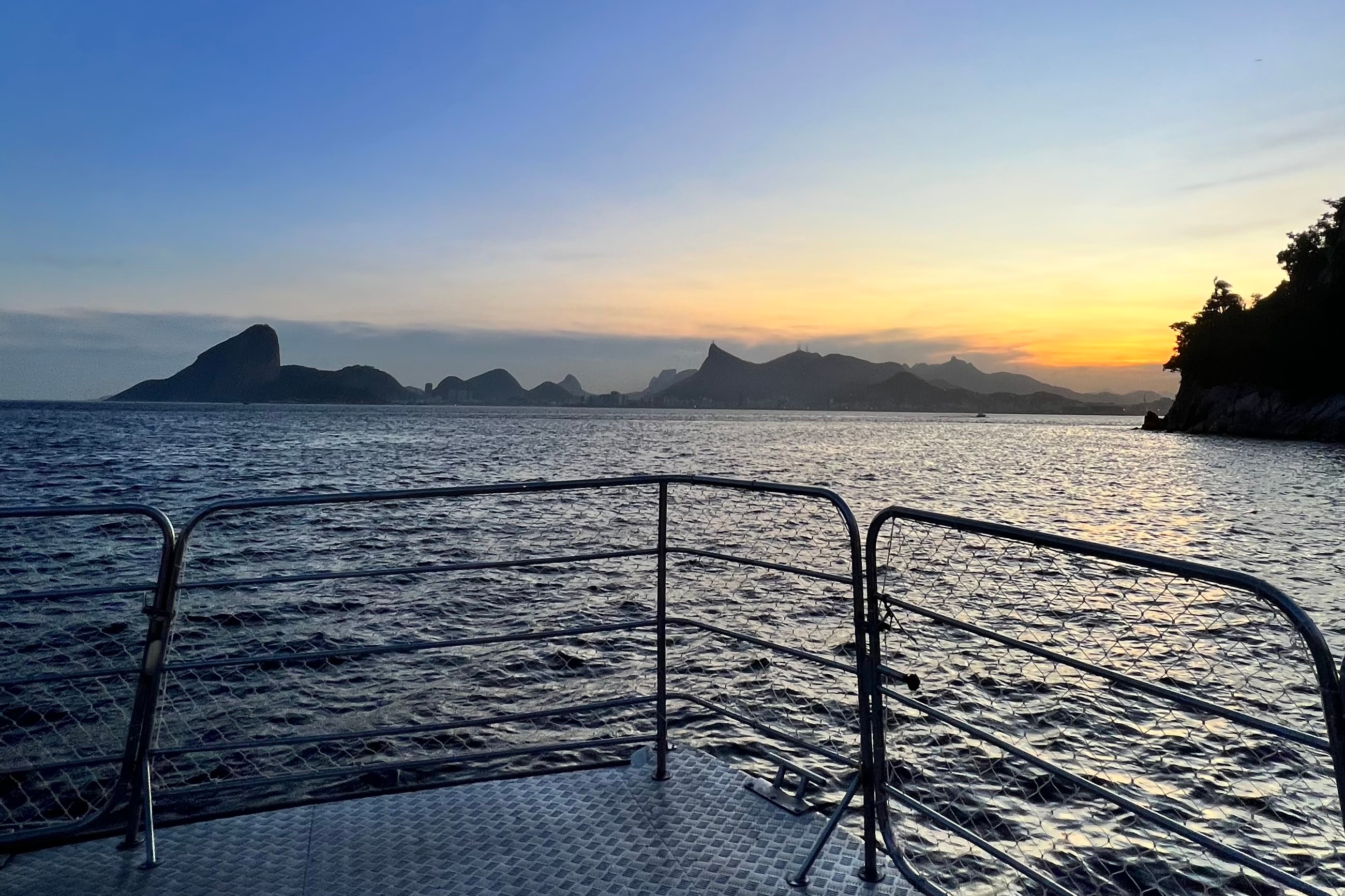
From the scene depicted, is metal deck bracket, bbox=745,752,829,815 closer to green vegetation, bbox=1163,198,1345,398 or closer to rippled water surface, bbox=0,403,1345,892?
rippled water surface, bbox=0,403,1345,892

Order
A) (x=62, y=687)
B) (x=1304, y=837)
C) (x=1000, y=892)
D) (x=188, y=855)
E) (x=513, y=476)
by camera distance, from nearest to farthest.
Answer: (x=188, y=855) < (x=1000, y=892) < (x=1304, y=837) < (x=62, y=687) < (x=513, y=476)

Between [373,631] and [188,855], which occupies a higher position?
[188,855]

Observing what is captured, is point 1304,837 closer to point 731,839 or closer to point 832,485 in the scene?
point 731,839

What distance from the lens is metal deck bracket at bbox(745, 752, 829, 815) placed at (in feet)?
11.9

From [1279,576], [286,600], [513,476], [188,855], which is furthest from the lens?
[513,476]

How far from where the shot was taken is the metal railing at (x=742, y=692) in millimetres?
3301

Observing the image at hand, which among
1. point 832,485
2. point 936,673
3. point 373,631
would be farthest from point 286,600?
point 832,485

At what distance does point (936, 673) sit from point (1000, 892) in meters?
4.72

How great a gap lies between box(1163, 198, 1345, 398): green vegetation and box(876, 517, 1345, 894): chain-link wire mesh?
7243 cm

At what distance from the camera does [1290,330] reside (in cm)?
7188

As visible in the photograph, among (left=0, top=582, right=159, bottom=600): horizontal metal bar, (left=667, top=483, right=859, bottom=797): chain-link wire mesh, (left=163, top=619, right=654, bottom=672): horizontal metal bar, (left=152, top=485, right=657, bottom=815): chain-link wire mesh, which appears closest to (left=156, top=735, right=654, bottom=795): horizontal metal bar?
(left=152, top=485, right=657, bottom=815): chain-link wire mesh

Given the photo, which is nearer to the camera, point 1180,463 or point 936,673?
point 936,673

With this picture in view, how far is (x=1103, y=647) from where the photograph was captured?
10.9 m

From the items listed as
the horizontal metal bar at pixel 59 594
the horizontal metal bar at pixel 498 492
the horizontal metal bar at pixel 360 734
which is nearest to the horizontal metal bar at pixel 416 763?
the horizontal metal bar at pixel 360 734
